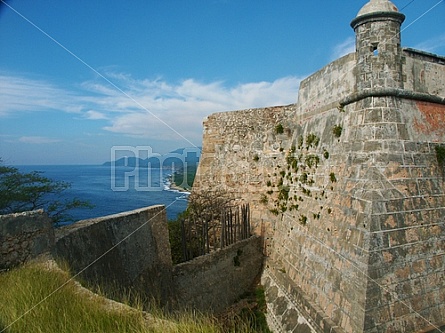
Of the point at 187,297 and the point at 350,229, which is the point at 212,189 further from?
the point at 350,229

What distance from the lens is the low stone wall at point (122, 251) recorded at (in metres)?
6.08

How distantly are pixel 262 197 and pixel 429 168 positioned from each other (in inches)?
241

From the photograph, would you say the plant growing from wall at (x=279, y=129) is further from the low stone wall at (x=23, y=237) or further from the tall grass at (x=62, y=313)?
the tall grass at (x=62, y=313)

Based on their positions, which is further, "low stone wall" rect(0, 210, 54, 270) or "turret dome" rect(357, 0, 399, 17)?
"turret dome" rect(357, 0, 399, 17)

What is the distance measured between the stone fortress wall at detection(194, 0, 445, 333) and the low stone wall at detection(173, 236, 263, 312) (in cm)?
212

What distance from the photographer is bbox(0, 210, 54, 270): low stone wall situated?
5.03 meters

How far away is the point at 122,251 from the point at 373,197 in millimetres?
5723

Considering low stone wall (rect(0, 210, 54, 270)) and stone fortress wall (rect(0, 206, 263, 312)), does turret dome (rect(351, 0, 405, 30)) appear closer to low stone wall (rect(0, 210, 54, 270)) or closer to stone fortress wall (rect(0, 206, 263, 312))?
stone fortress wall (rect(0, 206, 263, 312))

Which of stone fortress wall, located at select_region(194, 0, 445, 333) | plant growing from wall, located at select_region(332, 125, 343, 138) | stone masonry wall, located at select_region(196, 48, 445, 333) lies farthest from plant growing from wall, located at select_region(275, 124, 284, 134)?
plant growing from wall, located at select_region(332, 125, 343, 138)

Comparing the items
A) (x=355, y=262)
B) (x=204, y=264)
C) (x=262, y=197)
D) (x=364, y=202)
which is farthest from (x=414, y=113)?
(x=204, y=264)

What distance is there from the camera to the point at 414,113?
290 inches

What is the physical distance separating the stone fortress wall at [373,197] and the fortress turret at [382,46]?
0.02 metres

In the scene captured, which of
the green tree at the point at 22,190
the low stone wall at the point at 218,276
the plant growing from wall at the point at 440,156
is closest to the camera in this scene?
the plant growing from wall at the point at 440,156

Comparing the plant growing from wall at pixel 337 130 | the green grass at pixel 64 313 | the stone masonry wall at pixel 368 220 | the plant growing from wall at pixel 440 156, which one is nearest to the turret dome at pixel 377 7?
the stone masonry wall at pixel 368 220
